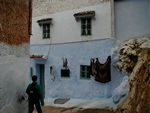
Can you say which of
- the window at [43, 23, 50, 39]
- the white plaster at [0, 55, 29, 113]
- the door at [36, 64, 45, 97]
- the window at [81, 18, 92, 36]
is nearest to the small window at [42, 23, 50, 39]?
the window at [43, 23, 50, 39]

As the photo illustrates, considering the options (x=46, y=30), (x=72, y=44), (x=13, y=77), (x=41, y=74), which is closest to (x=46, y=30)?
(x=46, y=30)

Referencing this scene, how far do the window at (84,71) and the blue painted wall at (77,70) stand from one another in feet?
0.65

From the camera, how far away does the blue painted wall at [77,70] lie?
9109 mm

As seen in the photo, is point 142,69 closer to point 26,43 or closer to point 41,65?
point 26,43

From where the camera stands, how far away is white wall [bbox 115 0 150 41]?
886 centimetres

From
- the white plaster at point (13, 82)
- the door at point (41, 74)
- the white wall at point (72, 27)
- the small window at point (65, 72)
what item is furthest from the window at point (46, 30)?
the white plaster at point (13, 82)

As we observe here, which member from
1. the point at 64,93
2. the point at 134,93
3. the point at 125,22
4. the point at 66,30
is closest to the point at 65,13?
the point at 66,30

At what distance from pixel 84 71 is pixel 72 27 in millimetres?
3072

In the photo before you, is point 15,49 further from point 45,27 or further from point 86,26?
point 45,27

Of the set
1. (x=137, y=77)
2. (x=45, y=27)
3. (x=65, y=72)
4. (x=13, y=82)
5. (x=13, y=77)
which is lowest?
(x=65, y=72)

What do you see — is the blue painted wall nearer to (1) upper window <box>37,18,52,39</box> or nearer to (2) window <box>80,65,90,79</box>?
(2) window <box>80,65,90,79</box>

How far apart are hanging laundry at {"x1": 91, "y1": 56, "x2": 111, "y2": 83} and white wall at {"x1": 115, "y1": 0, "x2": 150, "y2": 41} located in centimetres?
178

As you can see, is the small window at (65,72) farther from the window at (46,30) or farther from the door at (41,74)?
the window at (46,30)

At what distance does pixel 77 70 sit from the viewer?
32.9 ft
